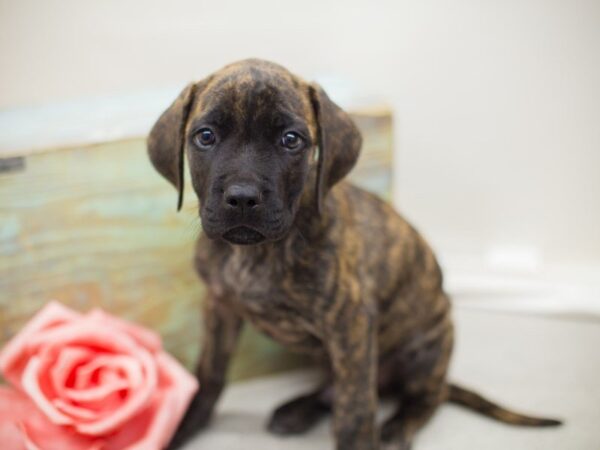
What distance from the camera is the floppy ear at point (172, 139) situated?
2.43 m

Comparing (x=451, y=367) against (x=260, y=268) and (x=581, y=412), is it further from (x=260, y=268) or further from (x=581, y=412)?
(x=260, y=268)

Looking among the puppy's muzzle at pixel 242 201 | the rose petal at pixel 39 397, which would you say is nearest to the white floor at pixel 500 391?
the rose petal at pixel 39 397

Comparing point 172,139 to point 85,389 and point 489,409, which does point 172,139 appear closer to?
point 85,389

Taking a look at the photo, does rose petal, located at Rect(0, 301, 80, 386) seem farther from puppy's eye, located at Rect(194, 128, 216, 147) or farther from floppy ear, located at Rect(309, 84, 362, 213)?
floppy ear, located at Rect(309, 84, 362, 213)

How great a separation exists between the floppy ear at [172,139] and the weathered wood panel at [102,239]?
419mm

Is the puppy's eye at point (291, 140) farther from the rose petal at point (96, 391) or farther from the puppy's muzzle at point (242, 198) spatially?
the rose petal at point (96, 391)

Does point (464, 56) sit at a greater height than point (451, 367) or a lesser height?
greater

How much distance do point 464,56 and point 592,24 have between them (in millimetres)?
611

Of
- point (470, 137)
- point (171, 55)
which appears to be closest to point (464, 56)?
point (470, 137)

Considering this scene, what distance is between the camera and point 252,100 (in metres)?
2.25

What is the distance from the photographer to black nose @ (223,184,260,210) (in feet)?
7.16

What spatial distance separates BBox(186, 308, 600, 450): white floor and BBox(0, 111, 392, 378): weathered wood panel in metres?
Answer: 0.41

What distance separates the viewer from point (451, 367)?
3.59 meters

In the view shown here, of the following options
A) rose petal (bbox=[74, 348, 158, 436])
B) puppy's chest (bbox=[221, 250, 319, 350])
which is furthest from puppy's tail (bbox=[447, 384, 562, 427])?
rose petal (bbox=[74, 348, 158, 436])
